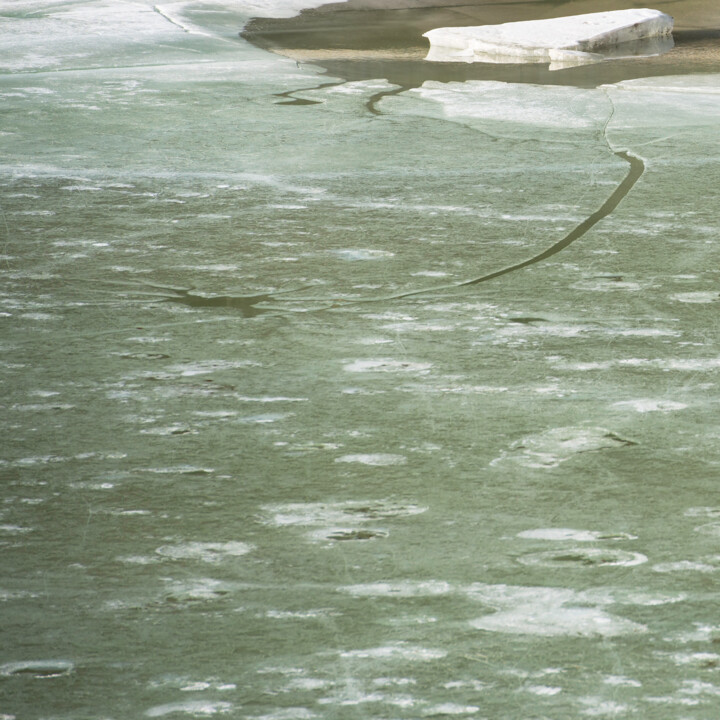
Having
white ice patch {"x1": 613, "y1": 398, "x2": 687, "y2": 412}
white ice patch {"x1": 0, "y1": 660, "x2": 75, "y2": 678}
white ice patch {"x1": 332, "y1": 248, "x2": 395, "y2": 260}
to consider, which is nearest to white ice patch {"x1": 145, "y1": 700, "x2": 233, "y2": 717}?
white ice patch {"x1": 0, "y1": 660, "x2": 75, "y2": 678}

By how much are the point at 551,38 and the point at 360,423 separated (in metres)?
3.88

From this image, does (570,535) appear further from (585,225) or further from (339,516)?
(585,225)

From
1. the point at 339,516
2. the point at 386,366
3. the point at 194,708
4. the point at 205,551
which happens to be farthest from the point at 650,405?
the point at 194,708

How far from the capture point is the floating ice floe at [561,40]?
16.5 feet

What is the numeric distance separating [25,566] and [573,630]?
22.2 inches

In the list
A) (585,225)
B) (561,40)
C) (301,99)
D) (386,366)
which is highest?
(561,40)

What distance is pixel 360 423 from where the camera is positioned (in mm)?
1649

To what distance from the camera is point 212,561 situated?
1.30 meters

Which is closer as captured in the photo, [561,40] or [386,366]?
[386,366]

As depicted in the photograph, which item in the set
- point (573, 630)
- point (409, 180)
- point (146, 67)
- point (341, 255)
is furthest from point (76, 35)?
point (573, 630)

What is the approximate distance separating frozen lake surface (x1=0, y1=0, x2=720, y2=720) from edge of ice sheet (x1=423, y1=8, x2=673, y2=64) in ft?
5.05

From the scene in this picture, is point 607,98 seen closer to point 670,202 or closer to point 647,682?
point 670,202

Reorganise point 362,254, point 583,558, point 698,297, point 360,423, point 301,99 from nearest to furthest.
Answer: point 583,558 → point 360,423 → point 698,297 → point 362,254 → point 301,99

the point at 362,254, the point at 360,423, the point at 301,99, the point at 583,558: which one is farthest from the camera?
the point at 301,99
